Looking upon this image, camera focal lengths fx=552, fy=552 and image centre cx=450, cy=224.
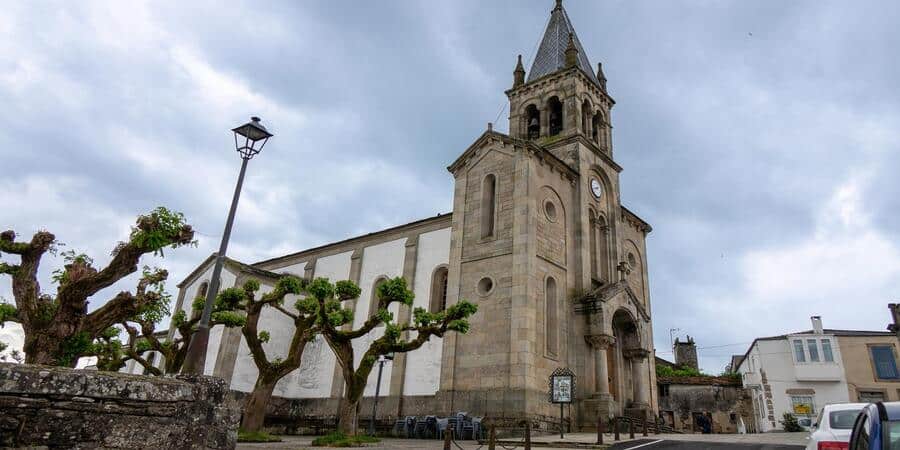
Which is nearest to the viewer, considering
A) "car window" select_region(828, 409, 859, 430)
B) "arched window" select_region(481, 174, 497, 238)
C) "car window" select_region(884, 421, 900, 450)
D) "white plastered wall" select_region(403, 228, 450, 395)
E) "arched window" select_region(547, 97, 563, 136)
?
"car window" select_region(884, 421, 900, 450)

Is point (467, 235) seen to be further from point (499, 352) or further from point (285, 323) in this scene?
point (285, 323)

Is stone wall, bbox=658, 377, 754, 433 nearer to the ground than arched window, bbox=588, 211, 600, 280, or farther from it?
nearer to the ground

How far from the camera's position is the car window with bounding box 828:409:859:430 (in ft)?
27.8

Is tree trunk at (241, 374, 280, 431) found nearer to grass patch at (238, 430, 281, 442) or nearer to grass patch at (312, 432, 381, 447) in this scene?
grass patch at (238, 430, 281, 442)

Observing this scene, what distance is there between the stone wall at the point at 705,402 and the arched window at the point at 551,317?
15.7m

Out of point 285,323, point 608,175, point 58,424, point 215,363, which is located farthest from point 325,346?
point 58,424

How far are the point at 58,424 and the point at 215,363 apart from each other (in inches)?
983

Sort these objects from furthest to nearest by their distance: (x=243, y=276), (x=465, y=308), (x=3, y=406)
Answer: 1. (x=243, y=276)
2. (x=465, y=308)
3. (x=3, y=406)

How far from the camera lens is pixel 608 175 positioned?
29.9 metres

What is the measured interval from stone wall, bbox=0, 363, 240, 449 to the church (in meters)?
14.2

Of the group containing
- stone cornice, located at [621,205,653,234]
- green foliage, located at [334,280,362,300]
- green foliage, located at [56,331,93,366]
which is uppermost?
stone cornice, located at [621,205,653,234]

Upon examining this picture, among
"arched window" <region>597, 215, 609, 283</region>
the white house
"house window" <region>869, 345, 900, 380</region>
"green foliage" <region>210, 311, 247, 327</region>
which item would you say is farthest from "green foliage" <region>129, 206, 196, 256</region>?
"house window" <region>869, 345, 900, 380</region>

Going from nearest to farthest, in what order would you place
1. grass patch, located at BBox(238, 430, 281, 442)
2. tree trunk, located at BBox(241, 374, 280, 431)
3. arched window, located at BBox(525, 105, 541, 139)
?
1. grass patch, located at BBox(238, 430, 281, 442)
2. tree trunk, located at BBox(241, 374, 280, 431)
3. arched window, located at BBox(525, 105, 541, 139)

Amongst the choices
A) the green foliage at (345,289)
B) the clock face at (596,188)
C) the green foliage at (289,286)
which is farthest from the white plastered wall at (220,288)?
the clock face at (596,188)
